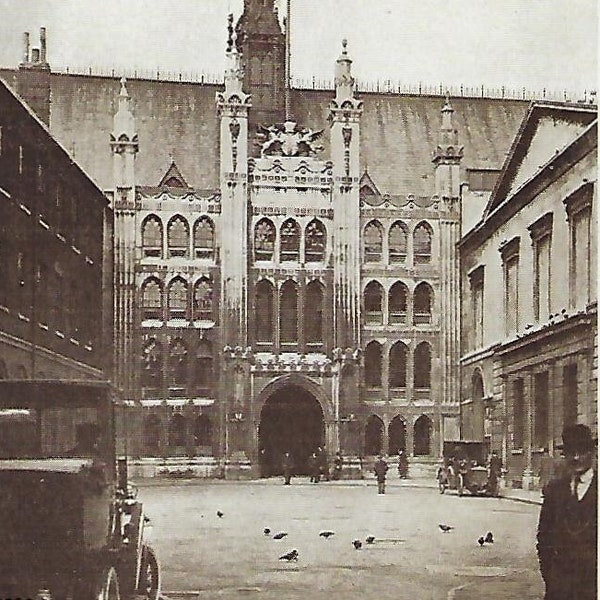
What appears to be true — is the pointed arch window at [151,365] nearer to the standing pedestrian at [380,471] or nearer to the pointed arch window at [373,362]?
the pointed arch window at [373,362]

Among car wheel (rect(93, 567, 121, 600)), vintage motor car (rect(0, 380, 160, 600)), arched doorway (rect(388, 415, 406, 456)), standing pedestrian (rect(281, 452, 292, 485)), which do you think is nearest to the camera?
vintage motor car (rect(0, 380, 160, 600))

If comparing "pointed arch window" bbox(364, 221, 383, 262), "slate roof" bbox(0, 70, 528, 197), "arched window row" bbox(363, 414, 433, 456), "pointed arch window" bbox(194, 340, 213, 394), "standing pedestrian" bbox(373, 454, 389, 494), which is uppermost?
"slate roof" bbox(0, 70, 528, 197)

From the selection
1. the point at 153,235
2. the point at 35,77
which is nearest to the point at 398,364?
the point at 153,235

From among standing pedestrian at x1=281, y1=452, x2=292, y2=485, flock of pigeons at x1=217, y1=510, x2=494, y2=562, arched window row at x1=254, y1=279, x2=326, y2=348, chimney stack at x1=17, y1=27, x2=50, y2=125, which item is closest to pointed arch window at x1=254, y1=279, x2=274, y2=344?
arched window row at x1=254, y1=279, x2=326, y2=348

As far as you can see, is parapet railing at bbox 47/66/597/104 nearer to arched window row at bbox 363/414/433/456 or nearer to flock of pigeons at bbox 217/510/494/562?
arched window row at bbox 363/414/433/456

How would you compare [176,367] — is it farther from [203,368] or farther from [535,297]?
[535,297]
